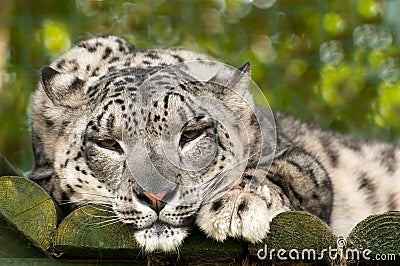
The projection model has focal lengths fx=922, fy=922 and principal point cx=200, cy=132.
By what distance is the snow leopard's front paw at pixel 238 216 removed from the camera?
3.17m

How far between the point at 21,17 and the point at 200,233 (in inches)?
164

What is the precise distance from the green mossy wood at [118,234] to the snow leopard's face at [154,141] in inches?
3.1

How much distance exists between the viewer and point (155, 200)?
3.18 m

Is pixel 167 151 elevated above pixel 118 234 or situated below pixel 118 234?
above

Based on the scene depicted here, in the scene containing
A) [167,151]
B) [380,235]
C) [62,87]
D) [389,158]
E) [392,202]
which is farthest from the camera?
[389,158]

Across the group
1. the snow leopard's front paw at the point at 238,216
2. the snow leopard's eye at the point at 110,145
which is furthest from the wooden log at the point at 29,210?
the snow leopard's front paw at the point at 238,216

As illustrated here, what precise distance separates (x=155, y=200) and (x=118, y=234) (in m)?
0.18

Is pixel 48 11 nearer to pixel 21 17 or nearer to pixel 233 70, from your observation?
pixel 21 17

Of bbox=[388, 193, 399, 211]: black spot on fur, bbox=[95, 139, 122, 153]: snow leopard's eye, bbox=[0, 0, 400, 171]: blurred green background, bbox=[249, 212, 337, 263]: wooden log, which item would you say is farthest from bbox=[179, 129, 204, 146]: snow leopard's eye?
bbox=[0, 0, 400, 171]: blurred green background

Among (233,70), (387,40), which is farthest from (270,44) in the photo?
(233,70)

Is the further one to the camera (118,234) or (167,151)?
(167,151)

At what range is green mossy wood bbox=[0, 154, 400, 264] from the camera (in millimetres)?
3166

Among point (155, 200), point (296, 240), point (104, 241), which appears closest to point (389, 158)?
point (296, 240)

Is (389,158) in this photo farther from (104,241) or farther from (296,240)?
(104,241)
